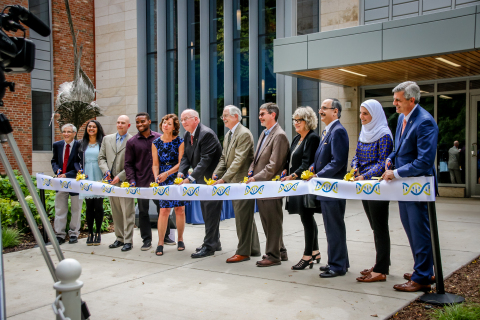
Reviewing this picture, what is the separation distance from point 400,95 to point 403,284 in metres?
1.96

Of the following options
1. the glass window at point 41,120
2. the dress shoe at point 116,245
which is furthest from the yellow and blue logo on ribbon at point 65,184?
the glass window at point 41,120

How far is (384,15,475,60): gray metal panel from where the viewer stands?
9.57m

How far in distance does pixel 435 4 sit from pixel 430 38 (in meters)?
3.96

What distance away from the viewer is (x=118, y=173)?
7.71 m

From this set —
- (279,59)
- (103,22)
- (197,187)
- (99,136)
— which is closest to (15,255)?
(99,136)

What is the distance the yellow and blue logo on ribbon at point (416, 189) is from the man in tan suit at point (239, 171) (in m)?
2.27

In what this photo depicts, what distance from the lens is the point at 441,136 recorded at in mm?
13992

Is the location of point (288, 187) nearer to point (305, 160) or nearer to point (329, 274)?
point (305, 160)

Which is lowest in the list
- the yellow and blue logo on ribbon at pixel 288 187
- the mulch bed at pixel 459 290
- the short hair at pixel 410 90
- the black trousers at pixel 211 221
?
the mulch bed at pixel 459 290

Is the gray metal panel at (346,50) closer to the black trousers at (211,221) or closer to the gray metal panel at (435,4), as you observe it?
the gray metal panel at (435,4)

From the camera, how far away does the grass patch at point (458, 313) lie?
3.76 metres

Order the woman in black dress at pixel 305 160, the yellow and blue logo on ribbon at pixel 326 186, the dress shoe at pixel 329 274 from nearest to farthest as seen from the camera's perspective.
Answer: the yellow and blue logo on ribbon at pixel 326 186 → the dress shoe at pixel 329 274 → the woman in black dress at pixel 305 160

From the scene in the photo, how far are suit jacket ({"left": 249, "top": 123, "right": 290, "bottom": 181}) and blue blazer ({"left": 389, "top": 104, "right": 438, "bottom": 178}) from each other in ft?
5.38

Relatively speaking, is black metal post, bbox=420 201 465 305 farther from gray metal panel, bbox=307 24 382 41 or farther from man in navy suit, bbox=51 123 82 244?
gray metal panel, bbox=307 24 382 41
